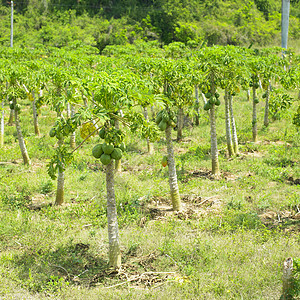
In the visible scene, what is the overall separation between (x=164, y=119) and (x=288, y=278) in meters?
4.78

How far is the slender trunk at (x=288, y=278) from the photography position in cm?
503

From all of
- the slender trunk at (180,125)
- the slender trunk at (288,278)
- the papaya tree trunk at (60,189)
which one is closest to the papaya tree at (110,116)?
the slender trunk at (288,278)

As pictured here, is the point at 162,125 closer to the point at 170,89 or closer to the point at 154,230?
the point at 170,89

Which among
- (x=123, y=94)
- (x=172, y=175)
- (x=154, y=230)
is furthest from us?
(x=172, y=175)

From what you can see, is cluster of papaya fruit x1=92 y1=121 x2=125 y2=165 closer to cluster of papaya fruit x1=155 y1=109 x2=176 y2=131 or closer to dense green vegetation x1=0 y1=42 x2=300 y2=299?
dense green vegetation x1=0 y1=42 x2=300 y2=299

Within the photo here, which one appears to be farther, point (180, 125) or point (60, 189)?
point (180, 125)

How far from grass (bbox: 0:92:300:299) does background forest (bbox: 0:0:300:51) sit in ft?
88.3

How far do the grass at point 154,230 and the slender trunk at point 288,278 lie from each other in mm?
378

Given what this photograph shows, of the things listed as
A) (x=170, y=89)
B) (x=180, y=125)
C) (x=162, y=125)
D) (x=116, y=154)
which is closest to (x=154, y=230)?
(x=162, y=125)

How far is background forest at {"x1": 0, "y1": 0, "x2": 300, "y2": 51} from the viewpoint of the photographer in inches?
1567

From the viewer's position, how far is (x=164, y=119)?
849 centimetres

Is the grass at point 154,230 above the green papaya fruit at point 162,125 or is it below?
below

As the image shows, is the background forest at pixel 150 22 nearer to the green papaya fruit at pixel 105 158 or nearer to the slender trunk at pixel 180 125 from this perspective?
the slender trunk at pixel 180 125

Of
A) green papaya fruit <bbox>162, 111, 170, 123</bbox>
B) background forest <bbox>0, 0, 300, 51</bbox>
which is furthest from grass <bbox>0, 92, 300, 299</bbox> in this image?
background forest <bbox>0, 0, 300, 51</bbox>
